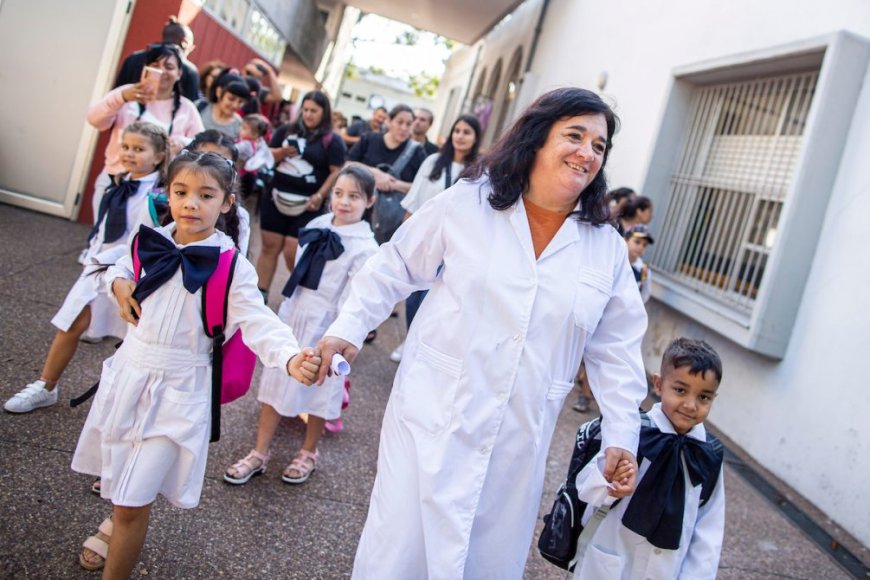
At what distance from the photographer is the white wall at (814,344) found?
4.93 m

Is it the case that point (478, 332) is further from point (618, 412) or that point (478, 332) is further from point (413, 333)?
point (618, 412)

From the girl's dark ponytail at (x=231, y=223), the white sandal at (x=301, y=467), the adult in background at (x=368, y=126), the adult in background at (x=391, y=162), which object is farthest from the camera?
the adult in background at (x=368, y=126)

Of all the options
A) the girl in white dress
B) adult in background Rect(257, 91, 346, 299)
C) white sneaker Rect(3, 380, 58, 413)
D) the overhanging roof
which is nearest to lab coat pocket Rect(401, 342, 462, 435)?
the girl in white dress

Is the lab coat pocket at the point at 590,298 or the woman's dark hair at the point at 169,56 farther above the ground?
the woman's dark hair at the point at 169,56

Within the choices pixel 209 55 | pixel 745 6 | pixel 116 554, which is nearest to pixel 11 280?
pixel 116 554

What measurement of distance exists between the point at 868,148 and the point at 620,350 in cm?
400

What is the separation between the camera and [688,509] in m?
2.65

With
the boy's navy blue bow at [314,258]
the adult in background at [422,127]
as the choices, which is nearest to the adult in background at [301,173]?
the adult in background at [422,127]

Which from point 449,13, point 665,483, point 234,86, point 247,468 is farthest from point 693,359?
point 449,13

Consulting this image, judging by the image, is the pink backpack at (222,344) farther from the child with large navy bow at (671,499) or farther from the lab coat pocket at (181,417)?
the child with large navy bow at (671,499)

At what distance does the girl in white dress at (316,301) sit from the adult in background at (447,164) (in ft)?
4.67

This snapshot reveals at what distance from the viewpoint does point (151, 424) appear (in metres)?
2.54

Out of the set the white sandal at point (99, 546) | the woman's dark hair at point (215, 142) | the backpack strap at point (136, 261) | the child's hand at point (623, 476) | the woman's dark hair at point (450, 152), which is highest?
the woman's dark hair at point (450, 152)

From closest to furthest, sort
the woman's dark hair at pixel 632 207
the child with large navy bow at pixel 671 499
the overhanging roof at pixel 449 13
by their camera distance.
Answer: the child with large navy bow at pixel 671 499 < the woman's dark hair at pixel 632 207 < the overhanging roof at pixel 449 13
